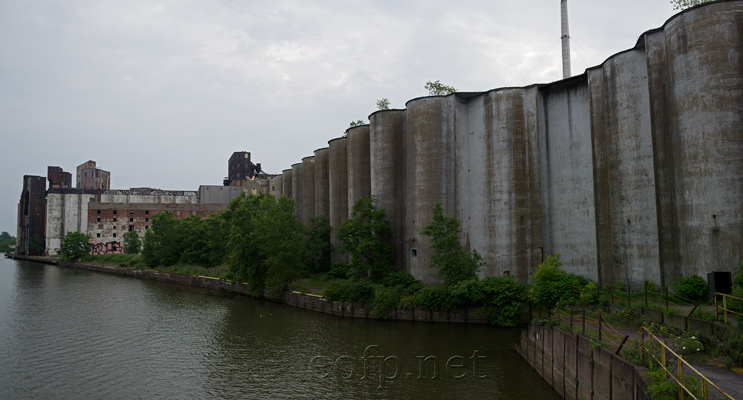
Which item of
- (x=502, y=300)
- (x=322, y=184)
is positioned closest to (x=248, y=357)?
(x=502, y=300)

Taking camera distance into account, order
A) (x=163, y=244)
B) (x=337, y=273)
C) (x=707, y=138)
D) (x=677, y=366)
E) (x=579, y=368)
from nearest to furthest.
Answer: (x=677, y=366)
(x=579, y=368)
(x=707, y=138)
(x=337, y=273)
(x=163, y=244)

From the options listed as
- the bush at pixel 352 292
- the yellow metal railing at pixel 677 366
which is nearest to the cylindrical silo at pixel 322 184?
the bush at pixel 352 292

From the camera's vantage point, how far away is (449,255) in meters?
29.8

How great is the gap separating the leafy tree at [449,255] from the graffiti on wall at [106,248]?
90923 mm

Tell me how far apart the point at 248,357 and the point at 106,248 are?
91.2 metres

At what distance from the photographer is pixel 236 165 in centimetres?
12156

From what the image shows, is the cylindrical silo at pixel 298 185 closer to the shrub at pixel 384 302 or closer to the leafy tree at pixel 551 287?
the shrub at pixel 384 302

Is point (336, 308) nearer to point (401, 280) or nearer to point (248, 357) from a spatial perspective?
point (401, 280)

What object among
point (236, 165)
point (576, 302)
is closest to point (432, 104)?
point (576, 302)

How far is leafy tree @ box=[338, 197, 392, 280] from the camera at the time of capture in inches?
1430

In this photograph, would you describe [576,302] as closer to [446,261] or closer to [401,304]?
[446,261]

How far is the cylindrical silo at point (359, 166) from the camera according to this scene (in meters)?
42.3

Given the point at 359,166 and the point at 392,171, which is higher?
the point at 359,166

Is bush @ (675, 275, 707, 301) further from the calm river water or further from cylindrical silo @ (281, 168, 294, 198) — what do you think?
cylindrical silo @ (281, 168, 294, 198)
